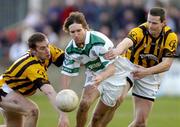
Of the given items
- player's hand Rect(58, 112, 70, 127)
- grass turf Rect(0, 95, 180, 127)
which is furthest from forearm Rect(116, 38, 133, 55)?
grass turf Rect(0, 95, 180, 127)

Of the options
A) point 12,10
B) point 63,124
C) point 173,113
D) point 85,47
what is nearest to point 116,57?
point 85,47

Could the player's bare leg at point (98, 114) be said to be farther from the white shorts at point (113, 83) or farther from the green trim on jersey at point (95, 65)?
the green trim on jersey at point (95, 65)

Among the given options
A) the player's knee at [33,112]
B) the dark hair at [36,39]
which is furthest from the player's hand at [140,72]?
the player's knee at [33,112]

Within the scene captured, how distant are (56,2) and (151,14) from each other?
12502 millimetres

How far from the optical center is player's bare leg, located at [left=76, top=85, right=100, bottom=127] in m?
12.7

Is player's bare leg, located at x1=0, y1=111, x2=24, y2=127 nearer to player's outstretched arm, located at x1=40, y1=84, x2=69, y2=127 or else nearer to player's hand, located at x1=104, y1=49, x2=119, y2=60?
player's outstretched arm, located at x1=40, y1=84, x2=69, y2=127

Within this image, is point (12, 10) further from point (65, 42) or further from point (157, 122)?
point (157, 122)

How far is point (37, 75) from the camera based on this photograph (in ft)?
41.6

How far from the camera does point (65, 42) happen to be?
23578 millimetres

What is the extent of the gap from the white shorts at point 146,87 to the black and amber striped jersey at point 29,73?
156 centimetres

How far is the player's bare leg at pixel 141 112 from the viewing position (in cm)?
1388

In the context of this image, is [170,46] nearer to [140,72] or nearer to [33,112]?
[140,72]

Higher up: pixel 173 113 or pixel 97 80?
pixel 97 80

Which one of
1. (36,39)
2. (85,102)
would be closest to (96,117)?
(85,102)
